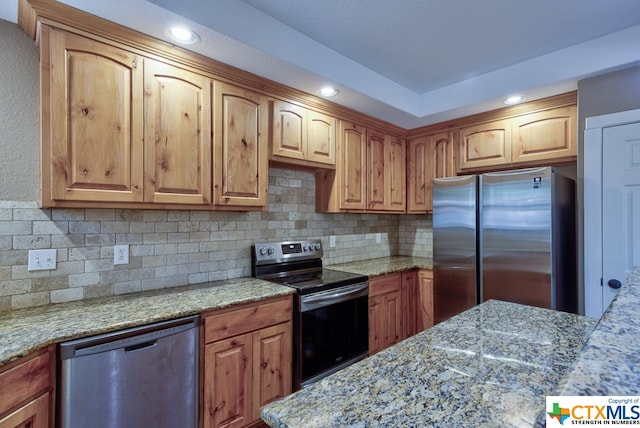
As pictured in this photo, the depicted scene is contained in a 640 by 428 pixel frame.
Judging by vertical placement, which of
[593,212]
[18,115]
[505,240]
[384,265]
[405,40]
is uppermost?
[405,40]

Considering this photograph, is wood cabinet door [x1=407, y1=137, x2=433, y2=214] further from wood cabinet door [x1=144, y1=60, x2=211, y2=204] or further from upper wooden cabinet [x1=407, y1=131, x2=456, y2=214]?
wood cabinet door [x1=144, y1=60, x2=211, y2=204]

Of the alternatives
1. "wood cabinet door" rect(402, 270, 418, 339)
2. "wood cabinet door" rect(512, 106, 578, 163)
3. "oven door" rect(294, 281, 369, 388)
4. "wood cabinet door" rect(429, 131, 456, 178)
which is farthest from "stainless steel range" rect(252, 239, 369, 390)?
"wood cabinet door" rect(512, 106, 578, 163)

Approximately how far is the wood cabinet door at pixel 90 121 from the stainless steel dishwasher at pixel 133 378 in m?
0.71

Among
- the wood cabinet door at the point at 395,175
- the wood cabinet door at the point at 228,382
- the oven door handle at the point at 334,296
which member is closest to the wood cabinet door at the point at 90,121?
the wood cabinet door at the point at 228,382

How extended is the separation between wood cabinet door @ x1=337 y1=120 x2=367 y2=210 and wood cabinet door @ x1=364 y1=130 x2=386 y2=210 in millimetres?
66

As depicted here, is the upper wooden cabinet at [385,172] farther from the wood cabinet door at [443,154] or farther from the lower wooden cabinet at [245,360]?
the lower wooden cabinet at [245,360]

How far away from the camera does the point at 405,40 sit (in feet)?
7.35

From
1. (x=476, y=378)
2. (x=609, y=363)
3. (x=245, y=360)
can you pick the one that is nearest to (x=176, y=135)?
(x=245, y=360)

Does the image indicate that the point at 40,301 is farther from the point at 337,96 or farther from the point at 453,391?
the point at 337,96

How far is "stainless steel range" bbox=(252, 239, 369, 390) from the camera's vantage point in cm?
219

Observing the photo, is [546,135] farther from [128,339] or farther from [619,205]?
[128,339]

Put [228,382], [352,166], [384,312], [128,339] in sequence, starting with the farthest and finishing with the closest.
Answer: [352,166]
[384,312]
[228,382]
[128,339]

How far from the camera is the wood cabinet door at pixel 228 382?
1.77 m

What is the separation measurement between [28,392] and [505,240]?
285 cm
